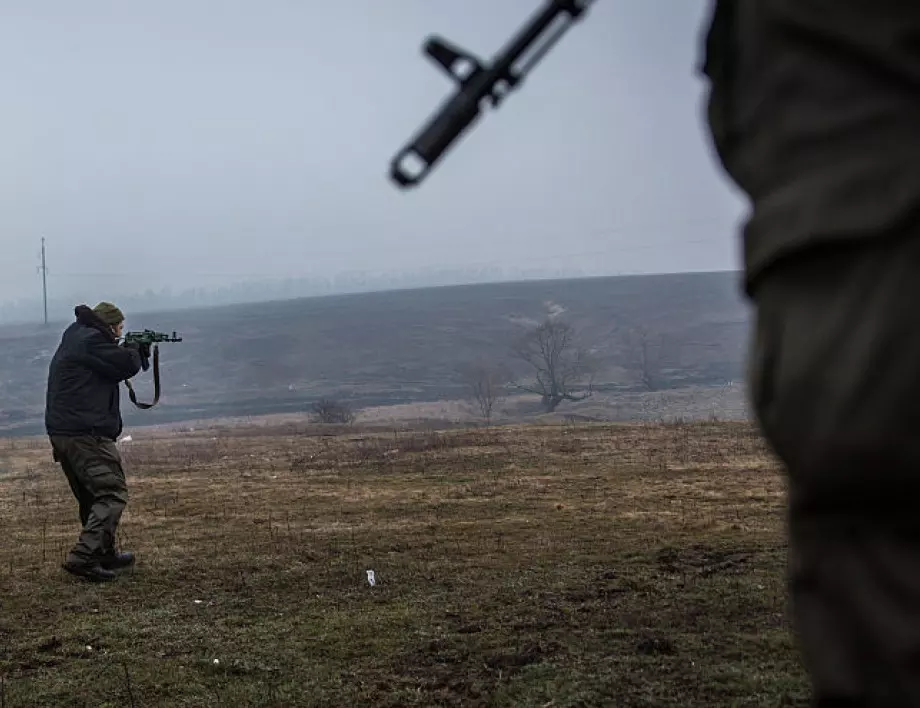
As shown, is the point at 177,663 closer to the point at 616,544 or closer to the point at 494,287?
the point at 616,544

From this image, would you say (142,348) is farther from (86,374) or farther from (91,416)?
(91,416)

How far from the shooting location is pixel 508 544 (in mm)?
9883

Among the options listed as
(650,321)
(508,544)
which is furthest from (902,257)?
(650,321)

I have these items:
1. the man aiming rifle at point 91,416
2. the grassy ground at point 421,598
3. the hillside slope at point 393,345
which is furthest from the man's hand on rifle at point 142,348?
the hillside slope at point 393,345

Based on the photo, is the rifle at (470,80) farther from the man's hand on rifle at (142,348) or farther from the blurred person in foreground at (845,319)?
the man's hand on rifle at (142,348)

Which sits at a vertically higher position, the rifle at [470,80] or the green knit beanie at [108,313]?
the rifle at [470,80]

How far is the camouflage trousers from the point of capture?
853 cm

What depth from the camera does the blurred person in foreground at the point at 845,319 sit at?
1050 millimetres

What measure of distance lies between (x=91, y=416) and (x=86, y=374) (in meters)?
0.35

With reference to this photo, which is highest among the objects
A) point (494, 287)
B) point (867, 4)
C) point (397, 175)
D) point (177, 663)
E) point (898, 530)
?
point (867, 4)

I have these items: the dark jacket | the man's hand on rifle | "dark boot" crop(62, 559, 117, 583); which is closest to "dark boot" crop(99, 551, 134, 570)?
"dark boot" crop(62, 559, 117, 583)

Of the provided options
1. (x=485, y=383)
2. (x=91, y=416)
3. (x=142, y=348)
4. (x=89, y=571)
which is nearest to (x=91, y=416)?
(x=91, y=416)

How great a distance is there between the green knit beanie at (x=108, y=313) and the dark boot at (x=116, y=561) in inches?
78.5

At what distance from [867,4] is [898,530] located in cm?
56
